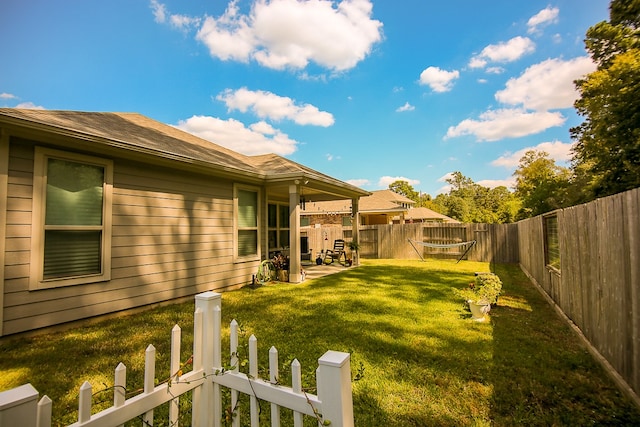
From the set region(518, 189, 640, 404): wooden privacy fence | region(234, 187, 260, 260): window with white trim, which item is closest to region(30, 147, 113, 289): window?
region(234, 187, 260, 260): window with white trim

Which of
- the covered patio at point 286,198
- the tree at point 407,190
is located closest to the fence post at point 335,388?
the covered patio at point 286,198

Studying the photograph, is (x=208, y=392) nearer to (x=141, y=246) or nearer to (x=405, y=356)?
(x=405, y=356)

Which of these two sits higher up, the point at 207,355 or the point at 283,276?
the point at 207,355

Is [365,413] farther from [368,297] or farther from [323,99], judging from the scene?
[323,99]

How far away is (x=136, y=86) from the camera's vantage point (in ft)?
39.9

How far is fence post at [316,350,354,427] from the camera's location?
3.37 ft

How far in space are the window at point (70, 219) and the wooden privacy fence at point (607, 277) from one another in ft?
19.4

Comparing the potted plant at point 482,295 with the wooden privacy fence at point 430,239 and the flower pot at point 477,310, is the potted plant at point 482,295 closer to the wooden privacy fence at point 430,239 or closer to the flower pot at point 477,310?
the flower pot at point 477,310

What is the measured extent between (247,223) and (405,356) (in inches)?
192

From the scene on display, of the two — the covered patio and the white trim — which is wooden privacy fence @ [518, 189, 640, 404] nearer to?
the covered patio

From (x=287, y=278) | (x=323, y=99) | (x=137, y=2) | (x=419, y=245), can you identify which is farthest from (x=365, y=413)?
(x=323, y=99)

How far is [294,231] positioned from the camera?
22.8ft

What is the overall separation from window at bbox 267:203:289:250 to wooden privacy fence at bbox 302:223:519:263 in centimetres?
470

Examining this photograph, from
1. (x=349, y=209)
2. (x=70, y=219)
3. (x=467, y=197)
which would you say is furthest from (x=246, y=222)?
(x=467, y=197)
